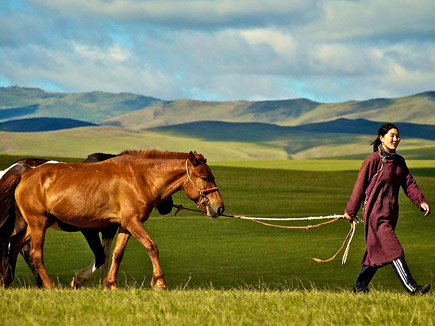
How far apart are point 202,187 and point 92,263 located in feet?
7.08

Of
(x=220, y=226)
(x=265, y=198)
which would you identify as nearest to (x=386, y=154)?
(x=220, y=226)

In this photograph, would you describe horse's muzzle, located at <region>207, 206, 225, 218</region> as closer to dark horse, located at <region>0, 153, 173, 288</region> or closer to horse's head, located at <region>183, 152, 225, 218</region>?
horse's head, located at <region>183, 152, 225, 218</region>

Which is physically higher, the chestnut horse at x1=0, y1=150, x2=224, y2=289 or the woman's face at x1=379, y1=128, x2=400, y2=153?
the woman's face at x1=379, y1=128, x2=400, y2=153

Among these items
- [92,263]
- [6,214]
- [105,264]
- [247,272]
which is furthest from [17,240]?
[247,272]

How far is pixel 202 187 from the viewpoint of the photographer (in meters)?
9.93

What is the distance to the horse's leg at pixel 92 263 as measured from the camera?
10.7 meters

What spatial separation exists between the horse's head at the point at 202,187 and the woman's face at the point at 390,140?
230cm

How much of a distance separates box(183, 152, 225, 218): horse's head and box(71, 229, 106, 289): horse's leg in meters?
1.71

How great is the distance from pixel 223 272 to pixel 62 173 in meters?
8.84

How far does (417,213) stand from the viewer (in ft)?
108

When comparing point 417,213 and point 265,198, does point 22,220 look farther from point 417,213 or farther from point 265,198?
point 265,198

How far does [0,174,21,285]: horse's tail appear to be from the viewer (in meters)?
10.2

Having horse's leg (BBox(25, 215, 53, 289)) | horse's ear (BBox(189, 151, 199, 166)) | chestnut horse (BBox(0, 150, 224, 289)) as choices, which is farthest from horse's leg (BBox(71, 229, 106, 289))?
horse's ear (BBox(189, 151, 199, 166))

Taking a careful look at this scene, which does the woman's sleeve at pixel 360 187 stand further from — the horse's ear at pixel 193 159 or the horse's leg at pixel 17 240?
the horse's leg at pixel 17 240
